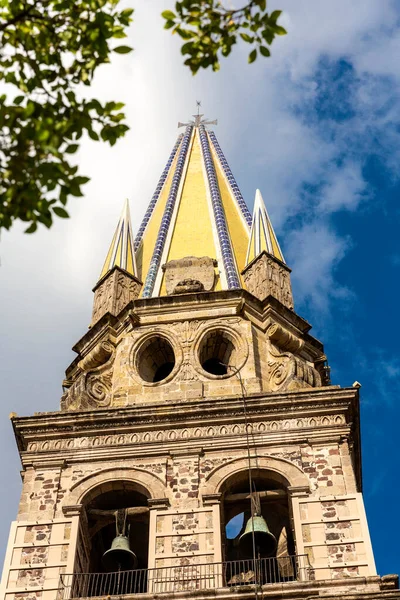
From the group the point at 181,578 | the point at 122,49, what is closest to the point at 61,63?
the point at 122,49

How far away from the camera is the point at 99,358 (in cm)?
2494

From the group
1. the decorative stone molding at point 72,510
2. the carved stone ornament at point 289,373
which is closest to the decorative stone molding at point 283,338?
the carved stone ornament at point 289,373

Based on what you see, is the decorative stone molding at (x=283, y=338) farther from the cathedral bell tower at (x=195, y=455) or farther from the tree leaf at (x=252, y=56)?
the tree leaf at (x=252, y=56)

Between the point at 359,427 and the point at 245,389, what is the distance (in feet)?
8.27

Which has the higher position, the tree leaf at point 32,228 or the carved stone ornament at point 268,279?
the carved stone ornament at point 268,279

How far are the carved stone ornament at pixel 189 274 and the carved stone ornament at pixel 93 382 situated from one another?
7.31 ft

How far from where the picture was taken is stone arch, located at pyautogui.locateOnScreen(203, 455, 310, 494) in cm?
2033

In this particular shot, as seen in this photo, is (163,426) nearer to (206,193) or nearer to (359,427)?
(359,427)

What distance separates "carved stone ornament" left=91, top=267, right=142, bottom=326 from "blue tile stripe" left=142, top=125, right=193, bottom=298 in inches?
18.1

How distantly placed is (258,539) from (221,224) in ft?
38.5

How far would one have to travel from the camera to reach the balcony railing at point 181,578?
18578mm

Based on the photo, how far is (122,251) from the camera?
28.6 metres

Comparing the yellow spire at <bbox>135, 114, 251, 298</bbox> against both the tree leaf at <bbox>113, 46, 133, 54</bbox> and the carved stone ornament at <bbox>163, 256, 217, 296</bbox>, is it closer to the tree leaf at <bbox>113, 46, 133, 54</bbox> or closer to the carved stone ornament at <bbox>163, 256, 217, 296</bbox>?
the carved stone ornament at <bbox>163, 256, 217, 296</bbox>

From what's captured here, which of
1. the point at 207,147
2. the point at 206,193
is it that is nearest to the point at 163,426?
the point at 206,193
